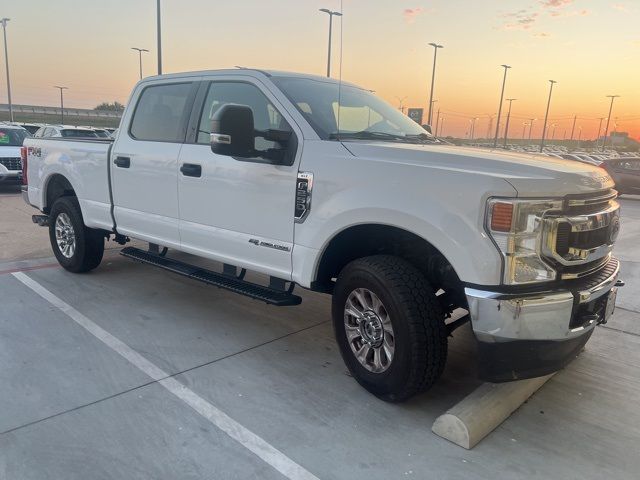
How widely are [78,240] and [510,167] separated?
471 cm

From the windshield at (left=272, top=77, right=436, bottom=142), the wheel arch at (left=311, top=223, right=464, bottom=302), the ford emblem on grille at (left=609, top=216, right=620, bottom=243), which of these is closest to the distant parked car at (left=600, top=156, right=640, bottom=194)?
the windshield at (left=272, top=77, right=436, bottom=142)

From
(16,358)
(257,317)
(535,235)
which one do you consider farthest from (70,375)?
(535,235)

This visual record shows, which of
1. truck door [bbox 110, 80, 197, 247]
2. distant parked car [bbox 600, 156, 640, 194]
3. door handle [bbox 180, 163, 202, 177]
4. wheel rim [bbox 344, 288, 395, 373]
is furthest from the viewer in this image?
distant parked car [bbox 600, 156, 640, 194]

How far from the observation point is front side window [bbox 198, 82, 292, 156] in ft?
12.5

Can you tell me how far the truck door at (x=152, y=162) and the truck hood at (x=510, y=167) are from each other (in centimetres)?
188

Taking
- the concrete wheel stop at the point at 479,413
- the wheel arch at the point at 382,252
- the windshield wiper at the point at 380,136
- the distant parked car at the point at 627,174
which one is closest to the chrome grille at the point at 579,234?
the wheel arch at the point at 382,252

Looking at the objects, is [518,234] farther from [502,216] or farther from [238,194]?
[238,194]

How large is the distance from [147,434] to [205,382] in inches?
26.3

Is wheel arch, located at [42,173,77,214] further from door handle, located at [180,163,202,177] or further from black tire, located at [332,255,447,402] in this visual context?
black tire, located at [332,255,447,402]

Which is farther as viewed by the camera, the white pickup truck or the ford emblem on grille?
the ford emblem on grille

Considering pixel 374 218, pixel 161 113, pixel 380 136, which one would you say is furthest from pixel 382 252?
pixel 161 113

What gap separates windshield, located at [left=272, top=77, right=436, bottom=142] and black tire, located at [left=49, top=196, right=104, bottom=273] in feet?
9.93

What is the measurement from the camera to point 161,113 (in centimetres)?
487

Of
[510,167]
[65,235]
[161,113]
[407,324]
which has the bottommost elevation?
[65,235]
